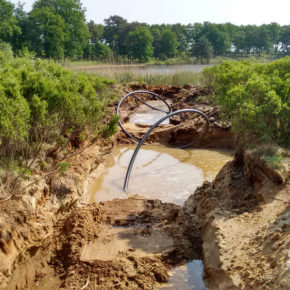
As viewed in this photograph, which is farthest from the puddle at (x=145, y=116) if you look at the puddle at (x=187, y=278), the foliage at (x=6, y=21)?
the foliage at (x=6, y=21)

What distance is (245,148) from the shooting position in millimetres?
5238

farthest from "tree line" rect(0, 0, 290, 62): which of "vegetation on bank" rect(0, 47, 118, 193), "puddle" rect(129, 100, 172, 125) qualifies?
"vegetation on bank" rect(0, 47, 118, 193)

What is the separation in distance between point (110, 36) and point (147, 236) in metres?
56.7

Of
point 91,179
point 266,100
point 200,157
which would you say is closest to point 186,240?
point 266,100

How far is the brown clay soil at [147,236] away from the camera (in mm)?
3311

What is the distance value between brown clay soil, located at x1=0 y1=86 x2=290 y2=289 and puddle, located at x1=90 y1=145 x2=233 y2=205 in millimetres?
959

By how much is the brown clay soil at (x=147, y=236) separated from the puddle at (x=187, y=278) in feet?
0.32

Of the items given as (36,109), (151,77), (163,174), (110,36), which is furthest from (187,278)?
(110,36)

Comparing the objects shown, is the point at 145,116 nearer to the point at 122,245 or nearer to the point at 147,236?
the point at 147,236

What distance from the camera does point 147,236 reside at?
4453 millimetres

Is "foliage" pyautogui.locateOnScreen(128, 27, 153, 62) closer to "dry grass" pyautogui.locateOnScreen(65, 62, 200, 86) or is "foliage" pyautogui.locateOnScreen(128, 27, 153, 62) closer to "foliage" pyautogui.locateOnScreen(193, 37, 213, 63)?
"foliage" pyautogui.locateOnScreen(193, 37, 213, 63)

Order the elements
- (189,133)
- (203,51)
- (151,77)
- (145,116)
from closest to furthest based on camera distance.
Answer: (189,133) → (145,116) → (151,77) → (203,51)

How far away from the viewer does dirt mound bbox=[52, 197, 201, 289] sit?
369 cm

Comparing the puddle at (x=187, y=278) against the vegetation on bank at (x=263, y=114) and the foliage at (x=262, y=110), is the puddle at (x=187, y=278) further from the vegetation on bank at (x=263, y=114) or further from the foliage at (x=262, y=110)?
the foliage at (x=262, y=110)
